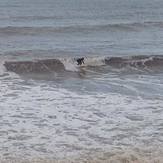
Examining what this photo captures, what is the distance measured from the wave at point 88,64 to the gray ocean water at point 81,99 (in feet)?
0.12

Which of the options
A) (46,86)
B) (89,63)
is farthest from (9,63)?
(46,86)

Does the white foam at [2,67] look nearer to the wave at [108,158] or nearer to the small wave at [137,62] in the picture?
the small wave at [137,62]

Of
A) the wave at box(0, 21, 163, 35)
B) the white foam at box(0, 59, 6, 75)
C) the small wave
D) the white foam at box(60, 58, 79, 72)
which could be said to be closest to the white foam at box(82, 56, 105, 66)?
the small wave

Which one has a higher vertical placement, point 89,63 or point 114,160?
point 114,160

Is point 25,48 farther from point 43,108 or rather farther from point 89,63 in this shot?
point 43,108

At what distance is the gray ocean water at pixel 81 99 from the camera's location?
8.34 metres

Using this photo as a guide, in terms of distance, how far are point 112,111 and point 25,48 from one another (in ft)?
36.8

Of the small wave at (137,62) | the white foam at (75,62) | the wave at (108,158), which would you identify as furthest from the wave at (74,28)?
the wave at (108,158)

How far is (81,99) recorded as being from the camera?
38.9 ft

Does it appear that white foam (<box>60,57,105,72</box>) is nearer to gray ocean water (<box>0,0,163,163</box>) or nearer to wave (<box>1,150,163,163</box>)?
gray ocean water (<box>0,0,163,163</box>)

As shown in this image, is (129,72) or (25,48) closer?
(129,72)

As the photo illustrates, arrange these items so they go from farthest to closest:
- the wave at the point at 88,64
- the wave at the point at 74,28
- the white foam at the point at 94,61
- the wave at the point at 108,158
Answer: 1. the wave at the point at 74,28
2. the white foam at the point at 94,61
3. the wave at the point at 88,64
4. the wave at the point at 108,158

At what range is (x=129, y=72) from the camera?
1680 cm

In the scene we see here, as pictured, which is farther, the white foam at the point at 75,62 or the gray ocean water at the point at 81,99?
the white foam at the point at 75,62
